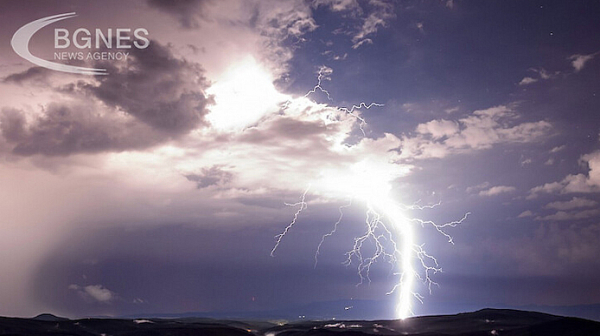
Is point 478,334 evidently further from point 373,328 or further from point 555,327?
point 373,328

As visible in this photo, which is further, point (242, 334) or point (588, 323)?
point (242, 334)

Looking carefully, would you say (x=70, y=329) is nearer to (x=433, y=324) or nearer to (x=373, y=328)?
(x=373, y=328)

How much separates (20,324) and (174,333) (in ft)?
115

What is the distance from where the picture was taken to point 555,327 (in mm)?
84125

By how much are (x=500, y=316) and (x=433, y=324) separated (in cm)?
1901

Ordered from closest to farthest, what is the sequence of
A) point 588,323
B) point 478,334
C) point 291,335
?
point 588,323
point 478,334
point 291,335

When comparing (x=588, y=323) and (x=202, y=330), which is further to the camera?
(x=202, y=330)

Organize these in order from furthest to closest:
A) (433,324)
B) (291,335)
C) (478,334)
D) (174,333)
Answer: (433,324) < (291,335) < (174,333) < (478,334)

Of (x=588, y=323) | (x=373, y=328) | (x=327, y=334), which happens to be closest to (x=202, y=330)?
(x=327, y=334)

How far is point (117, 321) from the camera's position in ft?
389

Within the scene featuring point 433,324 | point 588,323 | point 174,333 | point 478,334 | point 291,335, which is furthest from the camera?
point 433,324

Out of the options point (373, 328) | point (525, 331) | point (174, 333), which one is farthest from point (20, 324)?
point (525, 331)

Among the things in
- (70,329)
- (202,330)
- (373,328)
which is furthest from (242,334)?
(70,329)

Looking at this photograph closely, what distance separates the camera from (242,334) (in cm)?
9806
